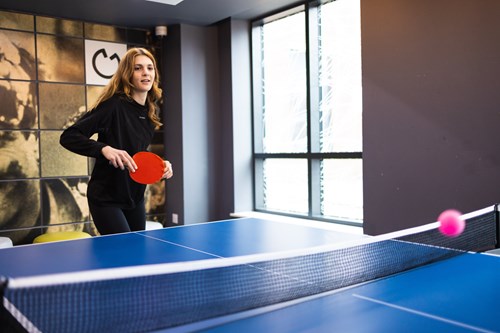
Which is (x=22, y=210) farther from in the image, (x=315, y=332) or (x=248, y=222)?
(x=315, y=332)

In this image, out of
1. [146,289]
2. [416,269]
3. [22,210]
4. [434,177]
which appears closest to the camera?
[146,289]

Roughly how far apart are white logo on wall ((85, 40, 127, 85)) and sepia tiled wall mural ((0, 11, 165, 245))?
0.17ft

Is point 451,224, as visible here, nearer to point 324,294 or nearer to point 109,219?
point 324,294

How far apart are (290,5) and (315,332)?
4.46 meters

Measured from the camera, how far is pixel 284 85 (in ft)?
18.0

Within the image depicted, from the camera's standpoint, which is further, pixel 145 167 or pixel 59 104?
pixel 59 104

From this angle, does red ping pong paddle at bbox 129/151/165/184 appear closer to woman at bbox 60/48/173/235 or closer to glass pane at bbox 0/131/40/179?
woman at bbox 60/48/173/235

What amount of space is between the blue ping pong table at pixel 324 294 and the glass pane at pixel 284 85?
9.19ft

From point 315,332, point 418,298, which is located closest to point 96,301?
point 315,332

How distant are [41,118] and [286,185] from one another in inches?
106

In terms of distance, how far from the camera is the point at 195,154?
5.69 m

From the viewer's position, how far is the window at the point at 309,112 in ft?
15.4

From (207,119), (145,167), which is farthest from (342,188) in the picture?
(145,167)

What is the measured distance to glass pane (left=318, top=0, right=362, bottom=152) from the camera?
4.61 metres
